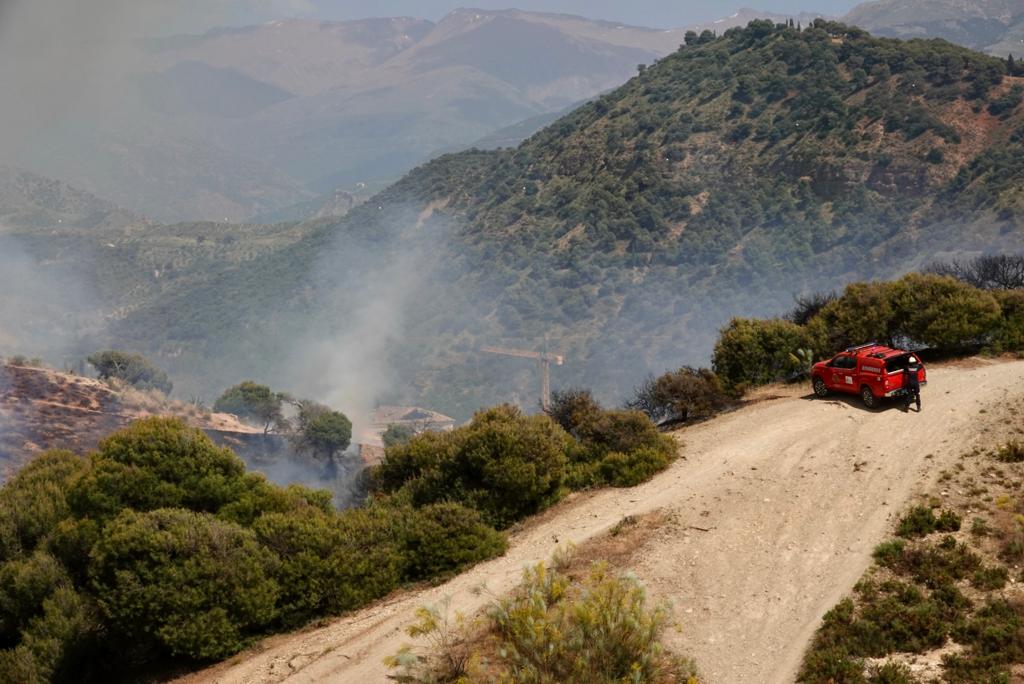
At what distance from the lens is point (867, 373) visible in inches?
881

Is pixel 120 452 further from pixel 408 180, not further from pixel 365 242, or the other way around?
pixel 408 180

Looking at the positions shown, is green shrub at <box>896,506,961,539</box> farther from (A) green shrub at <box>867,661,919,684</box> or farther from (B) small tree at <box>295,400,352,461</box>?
(B) small tree at <box>295,400,352,461</box>

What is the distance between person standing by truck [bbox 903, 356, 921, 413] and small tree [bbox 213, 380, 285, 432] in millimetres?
55042

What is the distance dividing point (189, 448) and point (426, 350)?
299 feet

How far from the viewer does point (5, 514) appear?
62.2 ft

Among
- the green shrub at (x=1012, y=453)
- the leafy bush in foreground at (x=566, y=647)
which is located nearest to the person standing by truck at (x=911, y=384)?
the green shrub at (x=1012, y=453)

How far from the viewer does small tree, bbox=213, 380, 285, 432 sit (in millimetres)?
70250

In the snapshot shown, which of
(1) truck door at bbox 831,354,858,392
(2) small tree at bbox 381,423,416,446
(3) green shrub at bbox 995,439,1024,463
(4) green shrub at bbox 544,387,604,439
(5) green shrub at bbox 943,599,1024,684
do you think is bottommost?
(2) small tree at bbox 381,423,416,446

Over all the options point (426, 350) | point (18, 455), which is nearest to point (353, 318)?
point (426, 350)

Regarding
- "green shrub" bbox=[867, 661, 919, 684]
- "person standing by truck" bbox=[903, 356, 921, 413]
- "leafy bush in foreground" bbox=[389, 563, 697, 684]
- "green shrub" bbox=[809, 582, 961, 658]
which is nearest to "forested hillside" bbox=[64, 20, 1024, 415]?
"person standing by truck" bbox=[903, 356, 921, 413]

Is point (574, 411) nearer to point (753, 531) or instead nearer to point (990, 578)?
point (753, 531)

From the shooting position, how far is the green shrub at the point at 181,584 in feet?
50.4

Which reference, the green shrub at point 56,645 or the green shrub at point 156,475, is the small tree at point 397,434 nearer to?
the green shrub at point 156,475

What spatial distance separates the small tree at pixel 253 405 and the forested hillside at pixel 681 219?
85.1 feet
